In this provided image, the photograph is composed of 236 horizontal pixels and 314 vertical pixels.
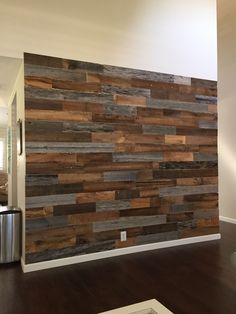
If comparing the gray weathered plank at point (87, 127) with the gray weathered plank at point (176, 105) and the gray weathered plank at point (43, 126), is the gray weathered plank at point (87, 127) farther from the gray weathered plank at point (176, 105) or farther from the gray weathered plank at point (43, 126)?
the gray weathered plank at point (176, 105)

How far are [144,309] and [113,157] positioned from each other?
1.90 metres

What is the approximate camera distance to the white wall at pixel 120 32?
3112 mm

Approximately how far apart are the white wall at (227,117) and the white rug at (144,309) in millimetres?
3620

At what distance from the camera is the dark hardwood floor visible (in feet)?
7.54

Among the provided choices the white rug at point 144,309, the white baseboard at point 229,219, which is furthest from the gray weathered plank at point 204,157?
the white rug at point 144,309

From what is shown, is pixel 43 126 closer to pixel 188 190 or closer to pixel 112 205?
pixel 112 205

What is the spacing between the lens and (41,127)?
10.5 ft

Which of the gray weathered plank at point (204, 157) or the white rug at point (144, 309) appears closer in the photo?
the white rug at point (144, 309)

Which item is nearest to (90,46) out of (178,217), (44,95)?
(44,95)

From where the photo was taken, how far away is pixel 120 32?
3.60 metres

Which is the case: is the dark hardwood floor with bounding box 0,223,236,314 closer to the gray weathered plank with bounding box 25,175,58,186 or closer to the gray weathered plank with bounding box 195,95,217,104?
the gray weathered plank with bounding box 25,175,58,186

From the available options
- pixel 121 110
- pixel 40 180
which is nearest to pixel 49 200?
pixel 40 180

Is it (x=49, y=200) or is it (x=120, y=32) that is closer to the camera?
(x=49, y=200)

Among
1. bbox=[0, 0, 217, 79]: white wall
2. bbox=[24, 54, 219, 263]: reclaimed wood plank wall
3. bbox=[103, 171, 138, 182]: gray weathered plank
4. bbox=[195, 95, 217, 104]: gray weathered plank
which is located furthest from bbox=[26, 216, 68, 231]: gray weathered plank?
bbox=[195, 95, 217, 104]: gray weathered plank
